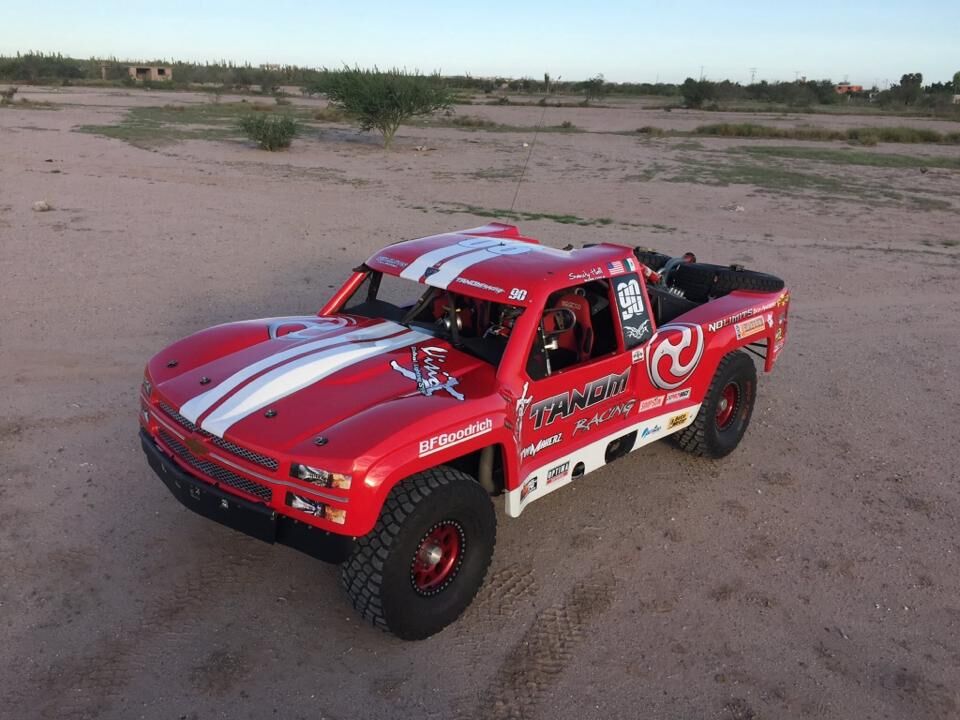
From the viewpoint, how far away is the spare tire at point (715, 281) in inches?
265

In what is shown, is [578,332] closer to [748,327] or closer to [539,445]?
[539,445]

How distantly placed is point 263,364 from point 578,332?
6.29 ft

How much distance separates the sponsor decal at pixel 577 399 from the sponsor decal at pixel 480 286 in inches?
26.6

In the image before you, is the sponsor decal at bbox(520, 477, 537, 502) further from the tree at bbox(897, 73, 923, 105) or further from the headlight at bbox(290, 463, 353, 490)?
the tree at bbox(897, 73, 923, 105)

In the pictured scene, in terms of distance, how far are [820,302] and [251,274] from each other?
7446 millimetres

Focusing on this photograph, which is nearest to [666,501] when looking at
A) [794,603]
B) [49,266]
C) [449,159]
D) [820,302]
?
[794,603]

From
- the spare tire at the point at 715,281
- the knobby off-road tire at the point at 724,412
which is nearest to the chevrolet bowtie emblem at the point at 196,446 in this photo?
the knobby off-road tire at the point at 724,412

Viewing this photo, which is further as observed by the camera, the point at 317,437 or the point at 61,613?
the point at 61,613

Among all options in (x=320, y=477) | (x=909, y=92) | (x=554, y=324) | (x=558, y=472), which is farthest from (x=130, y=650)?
(x=909, y=92)

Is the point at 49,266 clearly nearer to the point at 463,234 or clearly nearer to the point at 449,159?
the point at 463,234

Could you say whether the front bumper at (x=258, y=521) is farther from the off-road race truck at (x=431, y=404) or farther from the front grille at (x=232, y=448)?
the front grille at (x=232, y=448)

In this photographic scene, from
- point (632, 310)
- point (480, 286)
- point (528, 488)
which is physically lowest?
point (528, 488)

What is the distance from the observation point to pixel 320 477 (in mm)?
3613

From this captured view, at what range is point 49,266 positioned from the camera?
10.4m
